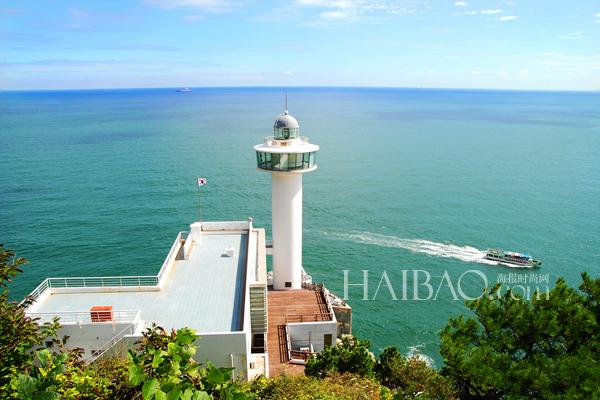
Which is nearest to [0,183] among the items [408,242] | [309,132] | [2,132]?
[408,242]

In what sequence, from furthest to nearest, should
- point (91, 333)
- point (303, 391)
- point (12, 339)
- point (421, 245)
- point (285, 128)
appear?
point (421, 245), point (285, 128), point (91, 333), point (303, 391), point (12, 339)

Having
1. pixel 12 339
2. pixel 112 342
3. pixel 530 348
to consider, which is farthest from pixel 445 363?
pixel 112 342

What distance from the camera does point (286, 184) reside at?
29.6 metres

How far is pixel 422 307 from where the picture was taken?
1484 inches

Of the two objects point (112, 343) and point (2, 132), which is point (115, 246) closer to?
point (112, 343)

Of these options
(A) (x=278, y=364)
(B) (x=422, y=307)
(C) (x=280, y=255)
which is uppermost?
(C) (x=280, y=255)

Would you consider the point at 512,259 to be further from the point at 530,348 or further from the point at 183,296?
the point at 530,348

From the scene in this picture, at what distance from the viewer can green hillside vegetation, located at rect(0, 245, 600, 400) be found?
22.2 feet

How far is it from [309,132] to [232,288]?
113652mm

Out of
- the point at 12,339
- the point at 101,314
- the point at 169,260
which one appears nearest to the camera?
the point at 12,339

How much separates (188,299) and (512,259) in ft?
119

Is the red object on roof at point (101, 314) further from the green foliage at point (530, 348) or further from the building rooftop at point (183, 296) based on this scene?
the green foliage at point (530, 348)

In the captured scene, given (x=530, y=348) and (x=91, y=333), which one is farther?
(x=91, y=333)

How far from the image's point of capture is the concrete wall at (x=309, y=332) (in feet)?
86.1
